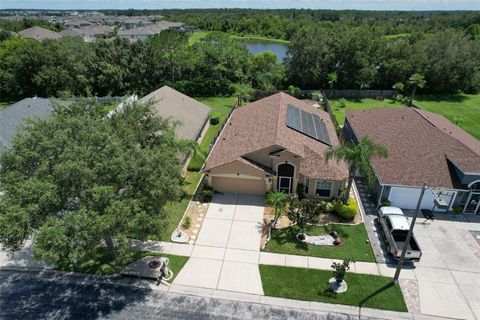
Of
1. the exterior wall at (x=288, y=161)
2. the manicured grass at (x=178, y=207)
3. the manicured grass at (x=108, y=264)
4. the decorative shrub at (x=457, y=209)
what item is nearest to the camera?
the manicured grass at (x=108, y=264)

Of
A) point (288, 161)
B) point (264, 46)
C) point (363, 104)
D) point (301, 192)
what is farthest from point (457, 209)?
point (264, 46)

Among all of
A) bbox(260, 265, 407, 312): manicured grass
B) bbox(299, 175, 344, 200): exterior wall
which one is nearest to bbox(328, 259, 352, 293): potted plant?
bbox(260, 265, 407, 312): manicured grass

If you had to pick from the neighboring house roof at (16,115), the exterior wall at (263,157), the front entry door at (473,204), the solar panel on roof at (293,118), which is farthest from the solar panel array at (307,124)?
the neighboring house roof at (16,115)

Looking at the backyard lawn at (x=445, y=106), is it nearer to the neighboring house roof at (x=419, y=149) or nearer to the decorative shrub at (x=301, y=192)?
the neighboring house roof at (x=419, y=149)

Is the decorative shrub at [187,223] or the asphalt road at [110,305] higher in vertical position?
the decorative shrub at [187,223]

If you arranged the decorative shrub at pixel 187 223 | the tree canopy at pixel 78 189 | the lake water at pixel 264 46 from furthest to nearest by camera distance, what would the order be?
1. the lake water at pixel 264 46
2. the decorative shrub at pixel 187 223
3. the tree canopy at pixel 78 189

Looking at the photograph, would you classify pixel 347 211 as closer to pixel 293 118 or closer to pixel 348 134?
pixel 293 118
